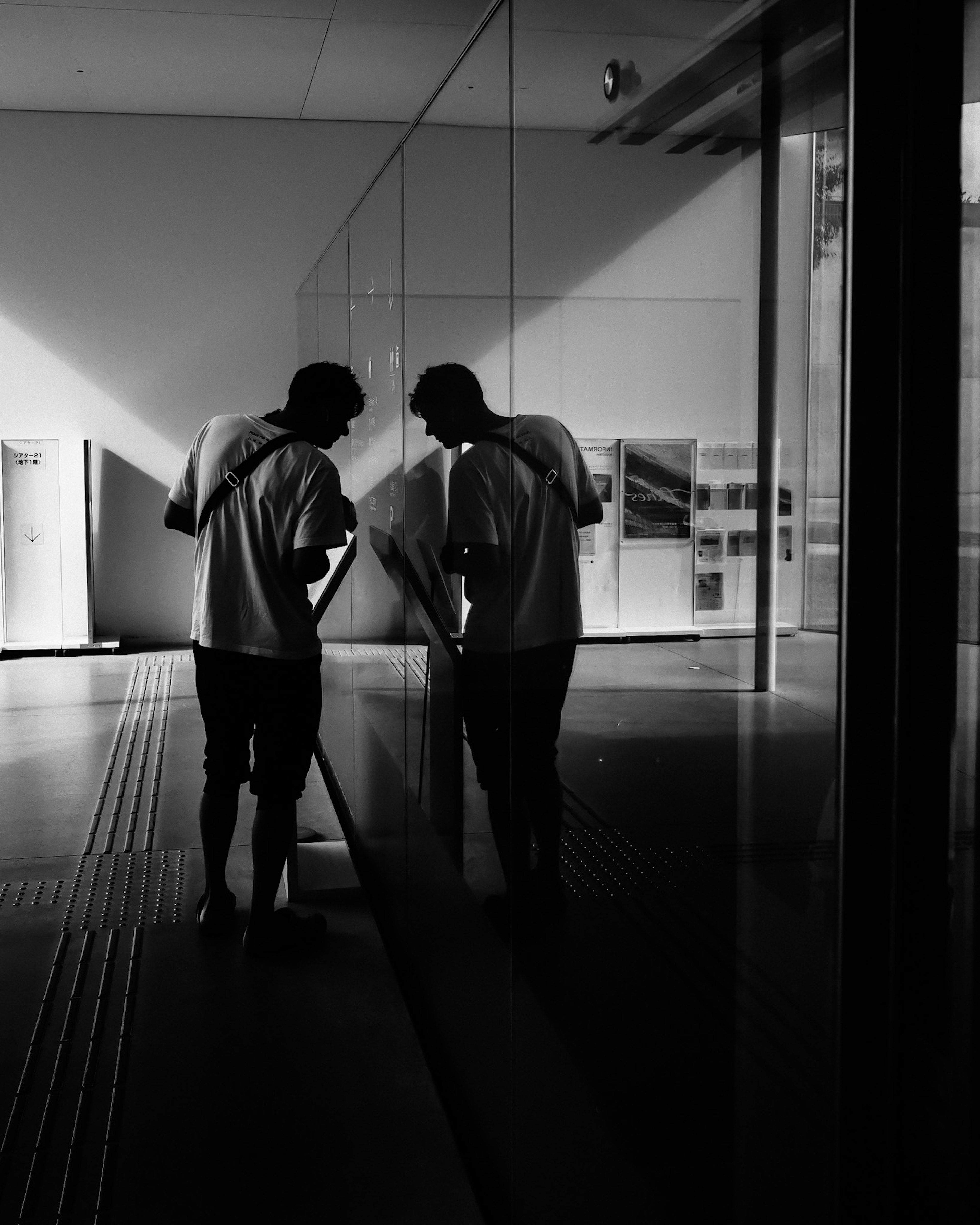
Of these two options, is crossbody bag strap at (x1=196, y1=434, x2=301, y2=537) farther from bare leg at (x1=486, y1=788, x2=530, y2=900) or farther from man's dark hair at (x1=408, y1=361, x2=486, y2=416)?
bare leg at (x1=486, y1=788, x2=530, y2=900)

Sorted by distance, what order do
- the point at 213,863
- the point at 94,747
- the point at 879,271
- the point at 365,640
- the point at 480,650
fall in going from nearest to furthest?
the point at 879,271 → the point at 480,650 → the point at 213,863 → the point at 365,640 → the point at 94,747

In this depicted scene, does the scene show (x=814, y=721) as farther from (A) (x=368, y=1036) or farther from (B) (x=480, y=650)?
(A) (x=368, y=1036)

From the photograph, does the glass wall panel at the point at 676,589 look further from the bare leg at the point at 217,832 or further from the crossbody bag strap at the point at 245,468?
the bare leg at the point at 217,832

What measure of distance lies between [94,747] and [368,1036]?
3651 mm

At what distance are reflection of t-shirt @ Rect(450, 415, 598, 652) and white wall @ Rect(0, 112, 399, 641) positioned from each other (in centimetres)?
799

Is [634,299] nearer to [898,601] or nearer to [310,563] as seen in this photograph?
[898,601]

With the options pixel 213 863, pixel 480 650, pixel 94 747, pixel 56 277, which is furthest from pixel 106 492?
pixel 480 650

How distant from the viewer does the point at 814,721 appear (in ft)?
3.40

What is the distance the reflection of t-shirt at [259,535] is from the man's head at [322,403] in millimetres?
78

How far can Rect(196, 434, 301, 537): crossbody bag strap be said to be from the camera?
11.0 feet

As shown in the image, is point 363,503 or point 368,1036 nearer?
point 368,1036

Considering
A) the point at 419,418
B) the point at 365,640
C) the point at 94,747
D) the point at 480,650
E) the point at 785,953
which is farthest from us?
the point at 94,747

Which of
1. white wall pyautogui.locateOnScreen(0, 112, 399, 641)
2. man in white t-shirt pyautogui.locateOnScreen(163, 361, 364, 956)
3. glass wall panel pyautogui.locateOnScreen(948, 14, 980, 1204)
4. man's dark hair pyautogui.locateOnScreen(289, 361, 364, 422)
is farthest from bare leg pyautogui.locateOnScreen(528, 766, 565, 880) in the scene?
white wall pyautogui.locateOnScreen(0, 112, 399, 641)

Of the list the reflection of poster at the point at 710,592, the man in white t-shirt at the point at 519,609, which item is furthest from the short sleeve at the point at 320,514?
the reflection of poster at the point at 710,592
